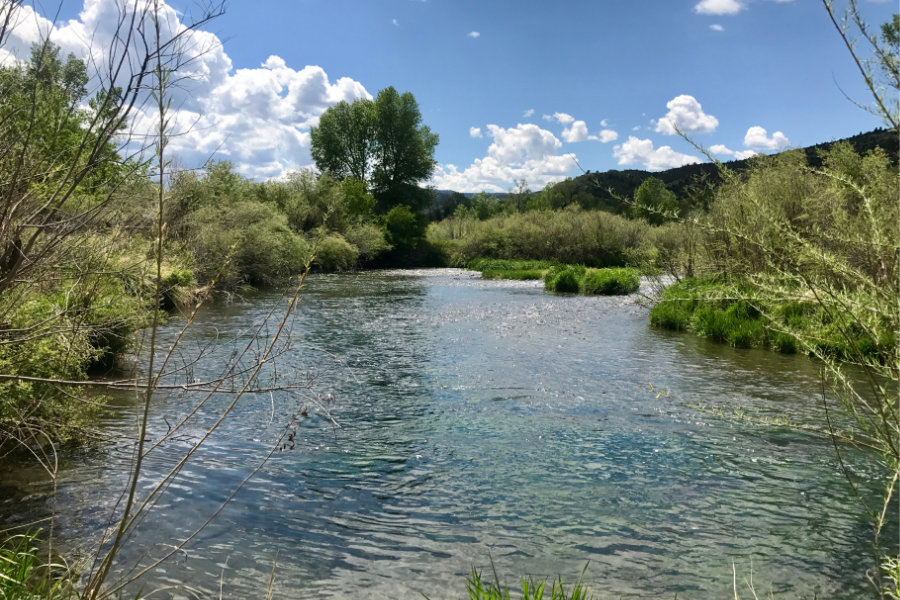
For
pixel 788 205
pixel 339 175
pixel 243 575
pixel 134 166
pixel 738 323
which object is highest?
pixel 339 175

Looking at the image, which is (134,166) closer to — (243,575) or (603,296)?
(243,575)

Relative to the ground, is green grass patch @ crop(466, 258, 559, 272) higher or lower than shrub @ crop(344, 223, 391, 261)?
lower

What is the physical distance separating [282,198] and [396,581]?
42807mm

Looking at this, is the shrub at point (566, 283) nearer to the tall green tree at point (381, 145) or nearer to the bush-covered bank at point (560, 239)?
the bush-covered bank at point (560, 239)

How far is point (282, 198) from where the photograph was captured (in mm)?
44969

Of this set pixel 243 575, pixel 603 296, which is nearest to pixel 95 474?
pixel 243 575

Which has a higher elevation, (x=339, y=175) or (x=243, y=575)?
(x=339, y=175)

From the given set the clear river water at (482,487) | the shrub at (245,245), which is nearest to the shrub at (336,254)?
the shrub at (245,245)

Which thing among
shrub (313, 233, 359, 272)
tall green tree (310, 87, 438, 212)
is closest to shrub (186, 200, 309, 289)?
shrub (313, 233, 359, 272)

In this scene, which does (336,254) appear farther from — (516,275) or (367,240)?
(516,275)

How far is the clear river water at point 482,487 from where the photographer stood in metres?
4.82

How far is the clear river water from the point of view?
4.82 m

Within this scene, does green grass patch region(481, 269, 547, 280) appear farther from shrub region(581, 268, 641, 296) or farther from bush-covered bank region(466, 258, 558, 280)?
shrub region(581, 268, 641, 296)

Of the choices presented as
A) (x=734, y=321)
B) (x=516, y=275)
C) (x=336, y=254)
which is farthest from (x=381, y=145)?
(x=734, y=321)
